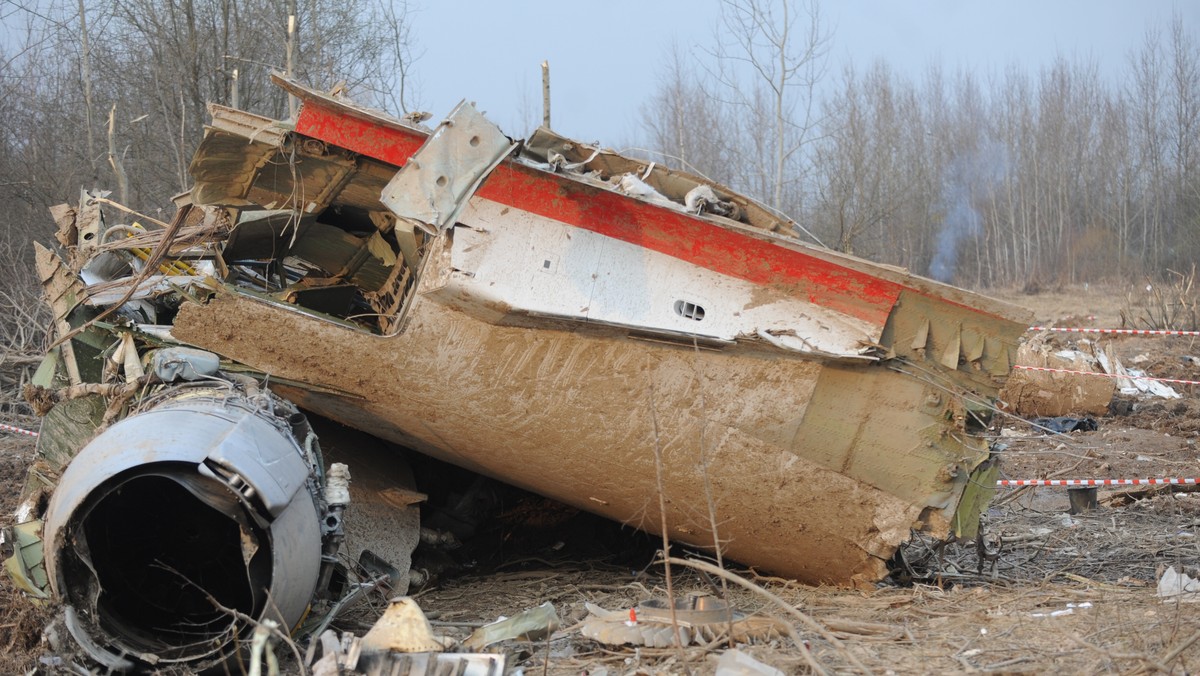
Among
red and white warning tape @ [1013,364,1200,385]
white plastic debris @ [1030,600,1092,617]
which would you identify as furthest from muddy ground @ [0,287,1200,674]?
red and white warning tape @ [1013,364,1200,385]

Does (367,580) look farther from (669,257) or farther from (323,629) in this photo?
(669,257)

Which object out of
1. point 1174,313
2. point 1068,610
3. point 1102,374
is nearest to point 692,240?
point 1068,610

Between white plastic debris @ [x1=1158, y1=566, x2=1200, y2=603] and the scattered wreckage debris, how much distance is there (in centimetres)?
90


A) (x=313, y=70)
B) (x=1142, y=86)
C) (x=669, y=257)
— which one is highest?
(x=1142, y=86)

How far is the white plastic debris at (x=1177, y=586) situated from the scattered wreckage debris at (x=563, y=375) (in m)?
0.90

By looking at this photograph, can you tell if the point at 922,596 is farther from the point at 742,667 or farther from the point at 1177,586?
the point at 742,667

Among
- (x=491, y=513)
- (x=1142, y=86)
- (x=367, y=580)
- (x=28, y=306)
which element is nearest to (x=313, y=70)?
(x=28, y=306)

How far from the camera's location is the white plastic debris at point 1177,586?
177 inches

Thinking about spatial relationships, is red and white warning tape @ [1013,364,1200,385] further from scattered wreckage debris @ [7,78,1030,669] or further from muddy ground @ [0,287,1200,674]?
A: scattered wreckage debris @ [7,78,1030,669]

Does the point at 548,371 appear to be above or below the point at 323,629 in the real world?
above

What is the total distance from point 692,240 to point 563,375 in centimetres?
90

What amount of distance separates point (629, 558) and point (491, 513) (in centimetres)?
96

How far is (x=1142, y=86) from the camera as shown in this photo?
32.9 m

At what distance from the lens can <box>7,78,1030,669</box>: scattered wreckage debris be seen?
4.42 meters
